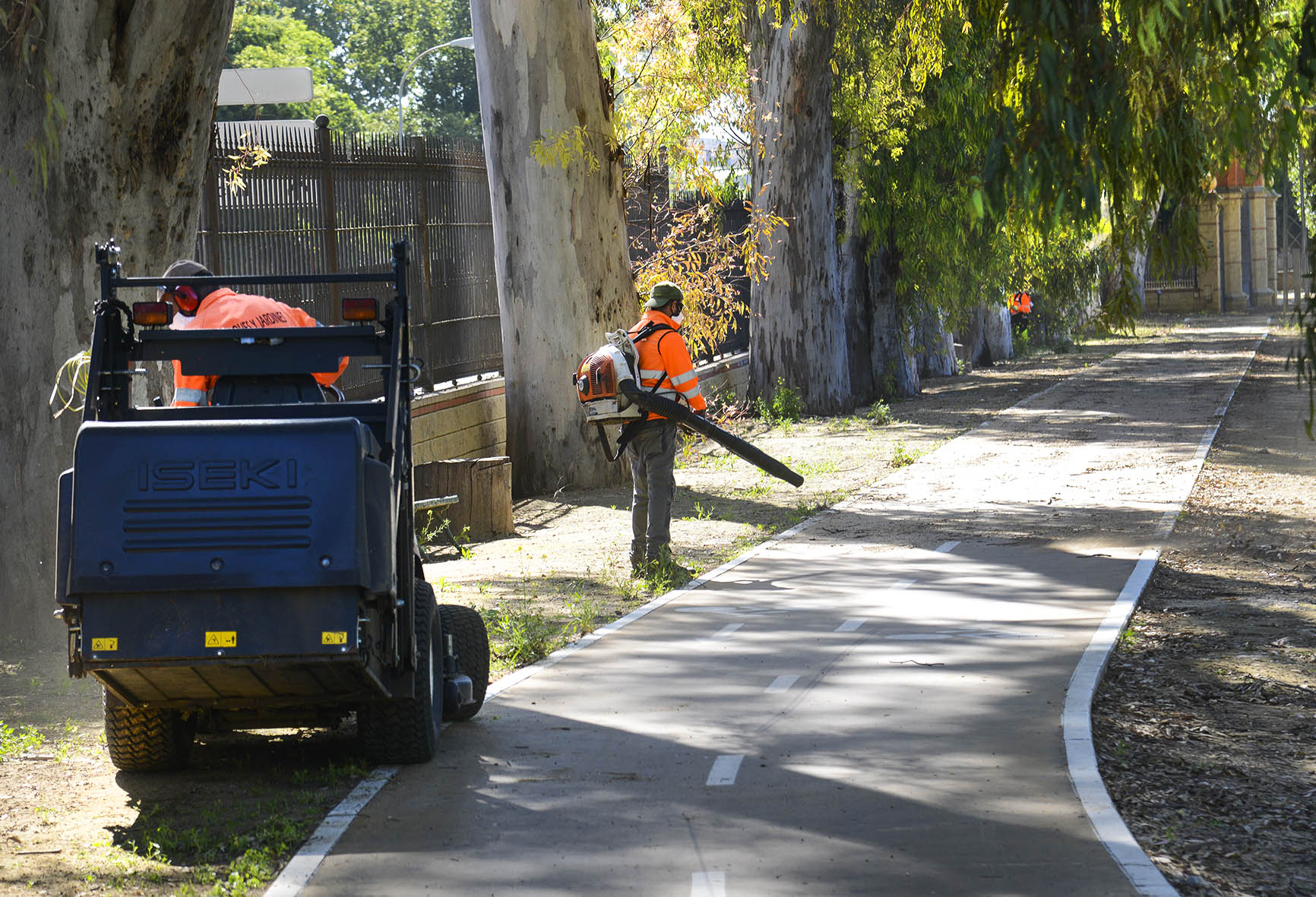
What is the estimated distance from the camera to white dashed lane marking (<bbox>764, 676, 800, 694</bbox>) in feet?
26.5

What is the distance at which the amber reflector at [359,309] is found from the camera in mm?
6609

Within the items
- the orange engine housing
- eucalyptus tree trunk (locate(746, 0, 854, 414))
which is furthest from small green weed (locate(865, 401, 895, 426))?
the orange engine housing

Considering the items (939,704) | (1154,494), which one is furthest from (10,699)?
(1154,494)

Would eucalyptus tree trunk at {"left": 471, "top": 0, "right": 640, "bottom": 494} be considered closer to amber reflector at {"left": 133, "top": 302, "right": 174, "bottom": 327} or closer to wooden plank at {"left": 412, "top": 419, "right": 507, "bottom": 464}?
wooden plank at {"left": 412, "top": 419, "right": 507, "bottom": 464}

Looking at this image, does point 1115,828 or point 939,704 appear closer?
point 1115,828

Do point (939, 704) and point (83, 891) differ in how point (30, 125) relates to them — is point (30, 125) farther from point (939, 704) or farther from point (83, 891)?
point (939, 704)

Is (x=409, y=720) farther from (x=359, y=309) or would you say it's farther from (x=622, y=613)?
(x=622, y=613)

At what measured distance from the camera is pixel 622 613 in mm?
10375

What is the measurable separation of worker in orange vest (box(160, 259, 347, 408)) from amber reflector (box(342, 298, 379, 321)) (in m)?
0.31

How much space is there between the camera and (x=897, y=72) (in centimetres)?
2330

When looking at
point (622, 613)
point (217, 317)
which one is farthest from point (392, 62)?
point (217, 317)

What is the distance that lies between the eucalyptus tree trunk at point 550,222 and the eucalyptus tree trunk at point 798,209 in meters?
6.48

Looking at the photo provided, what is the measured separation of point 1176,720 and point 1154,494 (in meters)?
7.83

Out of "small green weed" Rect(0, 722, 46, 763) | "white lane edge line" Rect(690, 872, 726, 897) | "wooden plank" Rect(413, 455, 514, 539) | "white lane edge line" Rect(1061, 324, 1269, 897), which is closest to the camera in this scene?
"white lane edge line" Rect(690, 872, 726, 897)
